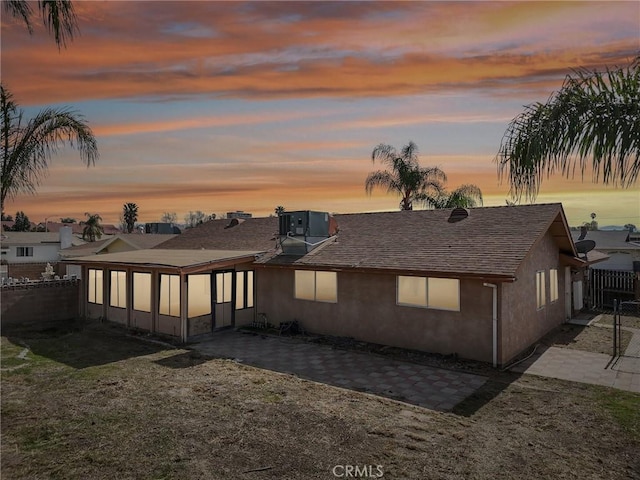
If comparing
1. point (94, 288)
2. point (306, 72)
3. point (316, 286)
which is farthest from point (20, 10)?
point (94, 288)

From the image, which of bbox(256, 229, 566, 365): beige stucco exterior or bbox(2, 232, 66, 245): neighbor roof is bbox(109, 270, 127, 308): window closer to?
bbox(256, 229, 566, 365): beige stucco exterior

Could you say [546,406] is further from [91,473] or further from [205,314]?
[205,314]

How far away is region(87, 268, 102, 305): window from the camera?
18344mm

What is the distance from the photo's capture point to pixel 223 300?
16.2 meters

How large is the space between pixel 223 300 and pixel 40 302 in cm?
875

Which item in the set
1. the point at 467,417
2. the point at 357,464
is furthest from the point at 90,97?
the point at 467,417

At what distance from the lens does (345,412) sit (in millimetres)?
8258

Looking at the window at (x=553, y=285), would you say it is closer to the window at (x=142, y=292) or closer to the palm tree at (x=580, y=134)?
the palm tree at (x=580, y=134)

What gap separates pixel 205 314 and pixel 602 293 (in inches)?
757

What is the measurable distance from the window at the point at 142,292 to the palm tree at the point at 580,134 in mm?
13969

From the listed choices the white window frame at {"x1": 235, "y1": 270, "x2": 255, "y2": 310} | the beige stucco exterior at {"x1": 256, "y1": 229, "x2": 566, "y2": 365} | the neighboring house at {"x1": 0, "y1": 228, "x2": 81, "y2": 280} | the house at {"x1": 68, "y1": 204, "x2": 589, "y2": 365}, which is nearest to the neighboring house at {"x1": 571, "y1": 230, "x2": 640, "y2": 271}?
the house at {"x1": 68, "y1": 204, "x2": 589, "y2": 365}

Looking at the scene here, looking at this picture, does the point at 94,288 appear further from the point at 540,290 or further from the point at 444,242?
the point at 540,290

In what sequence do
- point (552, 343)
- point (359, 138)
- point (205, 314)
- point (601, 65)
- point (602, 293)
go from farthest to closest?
point (602, 293), point (359, 138), point (205, 314), point (552, 343), point (601, 65)

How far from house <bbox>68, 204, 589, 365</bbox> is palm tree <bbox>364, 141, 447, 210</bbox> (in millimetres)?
13433
